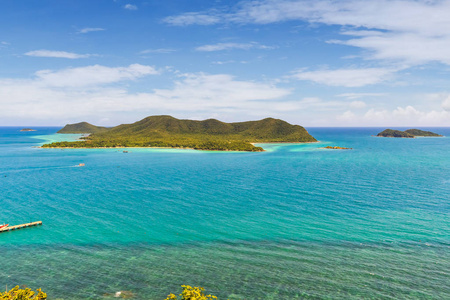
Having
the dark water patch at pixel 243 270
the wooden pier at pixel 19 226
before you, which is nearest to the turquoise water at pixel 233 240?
the dark water patch at pixel 243 270

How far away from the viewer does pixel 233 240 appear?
51844 millimetres

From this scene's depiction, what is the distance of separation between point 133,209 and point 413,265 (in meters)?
60.9

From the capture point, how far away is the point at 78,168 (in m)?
138

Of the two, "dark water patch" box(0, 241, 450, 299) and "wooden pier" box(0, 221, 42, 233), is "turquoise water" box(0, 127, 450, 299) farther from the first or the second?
"wooden pier" box(0, 221, 42, 233)

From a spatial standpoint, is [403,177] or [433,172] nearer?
[403,177]

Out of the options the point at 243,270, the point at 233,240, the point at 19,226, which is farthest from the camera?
the point at 19,226

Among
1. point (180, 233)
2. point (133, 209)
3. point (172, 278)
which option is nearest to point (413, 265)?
point (172, 278)

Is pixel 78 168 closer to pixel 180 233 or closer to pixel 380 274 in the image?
pixel 180 233

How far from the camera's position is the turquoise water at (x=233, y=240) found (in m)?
37.9

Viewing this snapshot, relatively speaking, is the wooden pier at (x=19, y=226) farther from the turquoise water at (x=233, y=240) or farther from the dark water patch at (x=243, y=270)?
the dark water patch at (x=243, y=270)

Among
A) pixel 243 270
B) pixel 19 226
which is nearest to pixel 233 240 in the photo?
pixel 243 270

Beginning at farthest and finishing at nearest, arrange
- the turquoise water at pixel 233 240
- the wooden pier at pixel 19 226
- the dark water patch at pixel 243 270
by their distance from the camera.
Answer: the wooden pier at pixel 19 226 < the turquoise water at pixel 233 240 < the dark water patch at pixel 243 270

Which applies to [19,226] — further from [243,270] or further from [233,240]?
[243,270]

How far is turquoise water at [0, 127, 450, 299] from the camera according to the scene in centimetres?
3791
